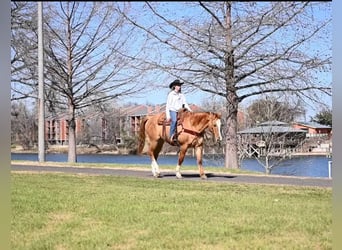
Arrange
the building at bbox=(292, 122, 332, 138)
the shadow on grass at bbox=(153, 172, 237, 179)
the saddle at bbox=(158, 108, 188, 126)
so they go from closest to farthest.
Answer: the building at bbox=(292, 122, 332, 138) < the saddle at bbox=(158, 108, 188, 126) < the shadow on grass at bbox=(153, 172, 237, 179)

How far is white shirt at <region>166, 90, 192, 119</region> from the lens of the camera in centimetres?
447

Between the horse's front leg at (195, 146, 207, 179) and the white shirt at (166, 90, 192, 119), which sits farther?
the horse's front leg at (195, 146, 207, 179)

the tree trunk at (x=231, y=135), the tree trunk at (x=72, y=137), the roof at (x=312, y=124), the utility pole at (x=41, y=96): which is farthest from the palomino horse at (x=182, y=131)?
the utility pole at (x=41, y=96)

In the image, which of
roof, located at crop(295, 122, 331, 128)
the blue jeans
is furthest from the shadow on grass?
roof, located at crop(295, 122, 331, 128)

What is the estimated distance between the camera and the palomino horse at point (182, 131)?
14.8 feet

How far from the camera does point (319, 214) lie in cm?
382

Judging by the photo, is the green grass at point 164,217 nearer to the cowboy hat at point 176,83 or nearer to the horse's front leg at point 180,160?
the horse's front leg at point 180,160

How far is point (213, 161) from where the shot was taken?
4809mm

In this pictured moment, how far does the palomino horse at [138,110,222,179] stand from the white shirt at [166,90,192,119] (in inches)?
2.0

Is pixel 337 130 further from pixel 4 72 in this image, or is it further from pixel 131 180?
pixel 4 72

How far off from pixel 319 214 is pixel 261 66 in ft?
4.97

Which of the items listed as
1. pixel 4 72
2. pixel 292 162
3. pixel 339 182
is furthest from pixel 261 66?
pixel 4 72

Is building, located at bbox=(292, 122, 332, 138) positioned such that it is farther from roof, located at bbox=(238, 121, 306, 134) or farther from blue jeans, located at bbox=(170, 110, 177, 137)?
blue jeans, located at bbox=(170, 110, 177, 137)

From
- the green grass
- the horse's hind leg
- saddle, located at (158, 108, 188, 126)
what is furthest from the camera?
the horse's hind leg
